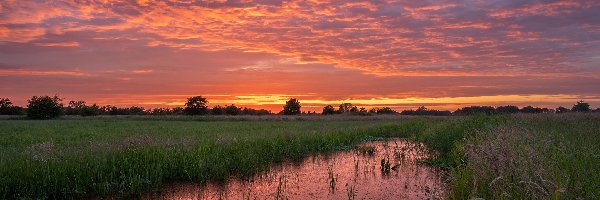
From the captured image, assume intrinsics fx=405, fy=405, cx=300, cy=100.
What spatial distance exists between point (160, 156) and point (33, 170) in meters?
3.81

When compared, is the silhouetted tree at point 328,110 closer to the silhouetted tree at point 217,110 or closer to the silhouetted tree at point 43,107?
the silhouetted tree at point 217,110

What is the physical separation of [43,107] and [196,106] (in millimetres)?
30841

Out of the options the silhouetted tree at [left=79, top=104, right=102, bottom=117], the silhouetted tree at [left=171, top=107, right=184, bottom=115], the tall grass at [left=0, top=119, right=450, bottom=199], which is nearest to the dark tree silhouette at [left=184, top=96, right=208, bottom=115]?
the silhouetted tree at [left=171, top=107, right=184, bottom=115]

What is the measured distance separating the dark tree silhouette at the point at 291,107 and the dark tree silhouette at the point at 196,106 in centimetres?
2659

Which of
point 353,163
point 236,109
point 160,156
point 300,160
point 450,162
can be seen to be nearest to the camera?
point 160,156

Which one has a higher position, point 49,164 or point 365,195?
point 49,164

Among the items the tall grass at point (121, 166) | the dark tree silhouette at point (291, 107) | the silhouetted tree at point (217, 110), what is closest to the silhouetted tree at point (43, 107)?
the silhouetted tree at point (217, 110)

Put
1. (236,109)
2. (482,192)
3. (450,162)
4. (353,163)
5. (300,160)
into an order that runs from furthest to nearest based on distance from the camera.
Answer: (236,109) → (300,160) → (353,163) → (450,162) → (482,192)

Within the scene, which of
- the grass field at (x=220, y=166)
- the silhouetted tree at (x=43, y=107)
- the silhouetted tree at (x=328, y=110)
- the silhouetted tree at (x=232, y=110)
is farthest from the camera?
the silhouetted tree at (x=328, y=110)

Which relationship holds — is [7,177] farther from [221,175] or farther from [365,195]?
[365,195]

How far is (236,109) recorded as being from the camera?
371 feet

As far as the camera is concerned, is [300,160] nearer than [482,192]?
No

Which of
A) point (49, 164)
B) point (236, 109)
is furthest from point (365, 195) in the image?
point (236, 109)

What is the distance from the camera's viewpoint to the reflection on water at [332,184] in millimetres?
Answer: 11367
